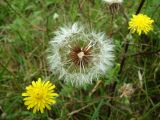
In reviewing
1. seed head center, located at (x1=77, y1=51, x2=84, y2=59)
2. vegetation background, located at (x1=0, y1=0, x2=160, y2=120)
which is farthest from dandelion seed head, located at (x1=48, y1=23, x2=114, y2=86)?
vegetation background, located at (x1=0, y1=0, x2=160, y2=120)

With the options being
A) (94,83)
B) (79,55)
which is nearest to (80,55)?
(79,55)

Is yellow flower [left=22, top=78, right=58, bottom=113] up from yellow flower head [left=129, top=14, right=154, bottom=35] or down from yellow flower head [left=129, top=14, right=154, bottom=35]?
down

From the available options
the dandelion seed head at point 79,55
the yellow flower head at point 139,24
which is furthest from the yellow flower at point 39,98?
the yellow flower head at point 139,24

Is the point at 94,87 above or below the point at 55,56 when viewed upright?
below

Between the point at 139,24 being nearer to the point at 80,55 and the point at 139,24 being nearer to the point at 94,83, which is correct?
the point at 80,55

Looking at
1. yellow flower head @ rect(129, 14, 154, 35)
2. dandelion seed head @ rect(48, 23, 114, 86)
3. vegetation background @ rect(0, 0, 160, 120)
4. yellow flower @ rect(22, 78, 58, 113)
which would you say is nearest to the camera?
yellow flower @ rect(22, 78, 58, 113)

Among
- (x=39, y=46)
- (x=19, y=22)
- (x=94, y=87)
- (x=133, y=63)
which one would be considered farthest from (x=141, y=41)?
(x=19, y=22)

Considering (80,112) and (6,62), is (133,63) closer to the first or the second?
(80,112)

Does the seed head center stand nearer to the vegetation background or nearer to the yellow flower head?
the vegetation background
